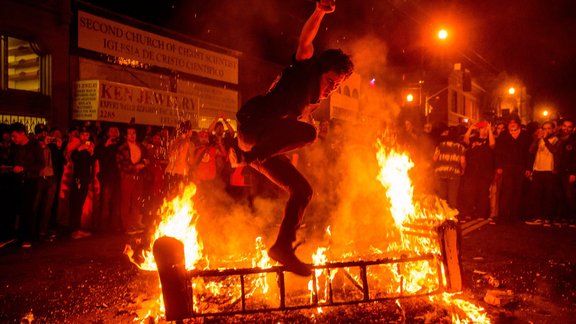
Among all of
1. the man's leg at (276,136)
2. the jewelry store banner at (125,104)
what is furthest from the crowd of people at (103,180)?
the man's leg at (276,136)

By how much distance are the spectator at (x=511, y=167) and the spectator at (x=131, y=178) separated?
779 cm

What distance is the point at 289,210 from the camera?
3.85 metres

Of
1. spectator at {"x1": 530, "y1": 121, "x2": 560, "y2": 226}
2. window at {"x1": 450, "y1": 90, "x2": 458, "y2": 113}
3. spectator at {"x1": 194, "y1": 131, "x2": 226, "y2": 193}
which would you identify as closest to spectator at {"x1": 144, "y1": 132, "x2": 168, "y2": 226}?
spectator at {"x1": 194, "y1": 131, "x2": 226, "y2": 193}

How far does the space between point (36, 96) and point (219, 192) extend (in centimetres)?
555

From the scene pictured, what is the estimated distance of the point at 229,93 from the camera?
17266 mm

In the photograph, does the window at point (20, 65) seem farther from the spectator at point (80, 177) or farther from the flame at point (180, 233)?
the flame at point (180, 233)

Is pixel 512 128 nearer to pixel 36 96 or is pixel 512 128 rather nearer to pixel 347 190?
pixel 347 190

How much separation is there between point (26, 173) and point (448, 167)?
27.2ft

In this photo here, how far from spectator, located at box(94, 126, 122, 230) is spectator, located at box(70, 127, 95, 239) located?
0.21m

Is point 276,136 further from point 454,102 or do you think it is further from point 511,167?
point 454,102

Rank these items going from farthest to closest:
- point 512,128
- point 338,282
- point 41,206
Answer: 1. point 512,128
2. point 41,206
3. point 338,282

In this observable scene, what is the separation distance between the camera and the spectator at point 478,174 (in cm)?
1055

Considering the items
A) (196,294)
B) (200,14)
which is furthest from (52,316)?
(200,14)

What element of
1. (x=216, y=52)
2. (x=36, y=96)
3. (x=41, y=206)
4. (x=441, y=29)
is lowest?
(x=41, y=206)
